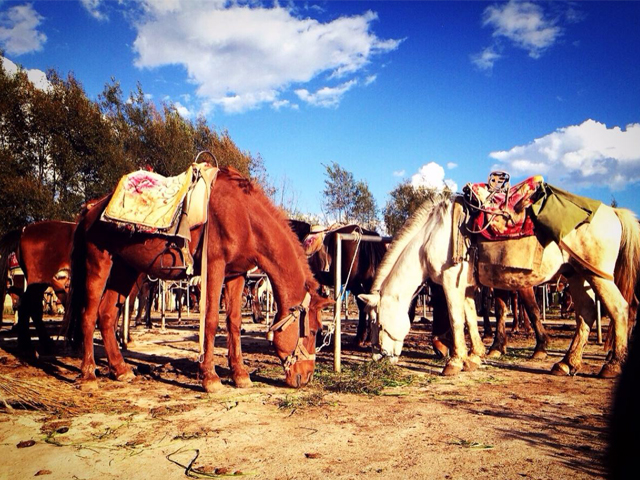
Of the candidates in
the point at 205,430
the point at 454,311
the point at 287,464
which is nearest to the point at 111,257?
the point at 205,430

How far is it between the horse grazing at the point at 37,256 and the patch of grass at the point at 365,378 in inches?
191

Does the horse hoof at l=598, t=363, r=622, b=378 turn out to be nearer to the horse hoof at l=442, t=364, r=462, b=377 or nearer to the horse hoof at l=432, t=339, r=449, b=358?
the horse hoof at l=442, t=364, r=462, b=377

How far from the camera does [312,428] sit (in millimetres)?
3426

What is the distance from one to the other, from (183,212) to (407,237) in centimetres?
333

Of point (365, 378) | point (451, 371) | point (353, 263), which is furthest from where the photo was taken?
point (353, 263)

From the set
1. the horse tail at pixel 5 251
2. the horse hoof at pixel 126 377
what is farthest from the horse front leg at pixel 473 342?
the horse tail at pixel 5 251

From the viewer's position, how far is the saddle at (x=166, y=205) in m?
4.95

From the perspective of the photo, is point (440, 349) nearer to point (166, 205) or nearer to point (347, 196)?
point (166, 205)

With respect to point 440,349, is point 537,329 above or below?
above

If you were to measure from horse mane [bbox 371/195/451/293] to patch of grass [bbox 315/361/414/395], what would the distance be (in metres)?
1.17

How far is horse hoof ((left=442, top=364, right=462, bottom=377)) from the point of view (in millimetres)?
5512

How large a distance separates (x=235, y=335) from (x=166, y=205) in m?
1.76

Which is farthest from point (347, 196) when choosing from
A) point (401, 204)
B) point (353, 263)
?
point (353, 263)

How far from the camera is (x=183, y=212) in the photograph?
199 inches
